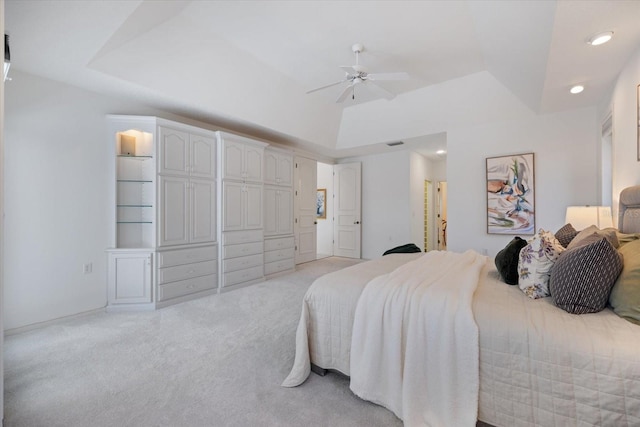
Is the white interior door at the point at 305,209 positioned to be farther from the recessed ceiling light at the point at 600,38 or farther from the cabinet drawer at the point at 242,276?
the recessed ceiling light at the point at 600,38

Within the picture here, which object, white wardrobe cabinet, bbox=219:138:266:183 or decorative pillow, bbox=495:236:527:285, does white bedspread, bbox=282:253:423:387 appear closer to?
decorative pillow, bbox=495:236:527:285

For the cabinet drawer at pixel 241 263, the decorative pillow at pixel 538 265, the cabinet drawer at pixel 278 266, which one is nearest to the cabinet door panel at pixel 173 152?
the cabinet drawer at pixel 241 263

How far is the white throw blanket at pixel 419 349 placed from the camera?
1.40 metres

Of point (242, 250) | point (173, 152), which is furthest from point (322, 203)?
point (173, 152)

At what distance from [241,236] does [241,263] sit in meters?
0.43

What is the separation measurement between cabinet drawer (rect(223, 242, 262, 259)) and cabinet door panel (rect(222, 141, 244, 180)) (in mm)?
1082

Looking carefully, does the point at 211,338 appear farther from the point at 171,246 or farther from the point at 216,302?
the point at 171,246

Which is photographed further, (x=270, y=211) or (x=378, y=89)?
(x=270, y=211)

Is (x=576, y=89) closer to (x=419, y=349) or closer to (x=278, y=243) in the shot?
(x=419, y=349)

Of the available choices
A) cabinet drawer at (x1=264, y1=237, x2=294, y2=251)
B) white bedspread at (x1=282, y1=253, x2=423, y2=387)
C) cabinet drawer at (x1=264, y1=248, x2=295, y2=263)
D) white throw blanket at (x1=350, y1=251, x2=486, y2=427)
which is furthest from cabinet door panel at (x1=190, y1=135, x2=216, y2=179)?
white throw blanket at (x1=350, y1=251, x2=486, y2=427)

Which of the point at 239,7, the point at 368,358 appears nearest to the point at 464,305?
the point at 368,358

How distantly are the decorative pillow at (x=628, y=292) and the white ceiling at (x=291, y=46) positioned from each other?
1.56 metres

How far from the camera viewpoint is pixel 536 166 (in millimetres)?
4180

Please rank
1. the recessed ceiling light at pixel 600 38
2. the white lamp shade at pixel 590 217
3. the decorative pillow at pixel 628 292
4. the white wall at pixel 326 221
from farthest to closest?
1. the white wall at pixel 326 221
2. the white lamp shade at pixel 590 217
3. the recessed ceiling light at pixel 600 38
4. the decorative pillow at pixel 628 292
